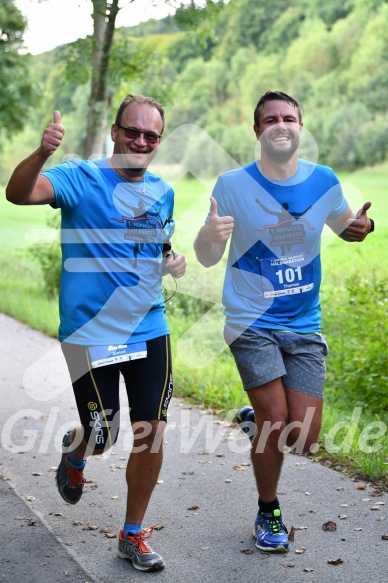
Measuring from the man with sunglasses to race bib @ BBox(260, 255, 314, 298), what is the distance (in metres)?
0.44

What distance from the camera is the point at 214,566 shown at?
175 inches

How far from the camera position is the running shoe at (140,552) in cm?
438

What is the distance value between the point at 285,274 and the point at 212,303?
8.71 meters

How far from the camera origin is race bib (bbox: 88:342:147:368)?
448 cm

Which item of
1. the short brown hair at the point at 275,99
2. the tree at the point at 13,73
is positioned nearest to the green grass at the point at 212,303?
the short brown hair at the point at 275,99

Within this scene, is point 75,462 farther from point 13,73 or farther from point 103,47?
point 13,73

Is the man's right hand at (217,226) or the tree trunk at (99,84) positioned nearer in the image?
the man's right hand at (217,226)

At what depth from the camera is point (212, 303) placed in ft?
43.8

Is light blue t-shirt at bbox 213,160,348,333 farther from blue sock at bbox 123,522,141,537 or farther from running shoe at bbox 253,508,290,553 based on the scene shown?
blue sock at bbox 123,522,141,537

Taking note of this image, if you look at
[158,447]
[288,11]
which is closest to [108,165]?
[158,447]

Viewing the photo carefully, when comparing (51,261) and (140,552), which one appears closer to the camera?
(140,552)

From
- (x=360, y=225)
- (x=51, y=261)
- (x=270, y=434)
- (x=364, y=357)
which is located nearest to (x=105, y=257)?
(x=270, y=434)

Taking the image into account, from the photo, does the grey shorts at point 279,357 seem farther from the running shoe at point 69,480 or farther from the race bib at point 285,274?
the running shoe at point 69,480

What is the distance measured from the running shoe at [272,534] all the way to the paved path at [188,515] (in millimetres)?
46
